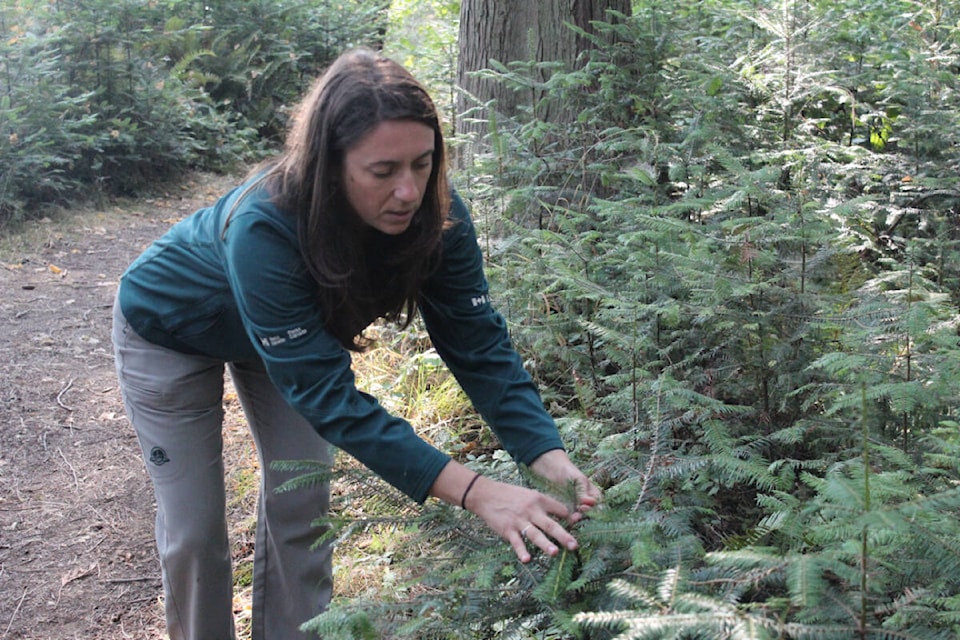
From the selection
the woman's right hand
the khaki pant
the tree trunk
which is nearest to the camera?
the woman's right hand

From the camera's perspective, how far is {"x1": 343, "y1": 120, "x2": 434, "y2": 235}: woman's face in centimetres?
235

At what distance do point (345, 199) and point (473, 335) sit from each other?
2.03 feet

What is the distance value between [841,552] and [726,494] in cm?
122

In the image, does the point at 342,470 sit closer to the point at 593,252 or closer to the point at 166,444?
the point at 166,444

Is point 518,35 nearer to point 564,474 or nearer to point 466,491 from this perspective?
point 564,474

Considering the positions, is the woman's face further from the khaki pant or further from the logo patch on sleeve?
the khaki pant

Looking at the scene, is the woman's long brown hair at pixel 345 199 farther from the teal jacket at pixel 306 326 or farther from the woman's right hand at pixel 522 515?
the woman's right hand at pixel 522 515

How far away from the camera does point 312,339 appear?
2.42 metres

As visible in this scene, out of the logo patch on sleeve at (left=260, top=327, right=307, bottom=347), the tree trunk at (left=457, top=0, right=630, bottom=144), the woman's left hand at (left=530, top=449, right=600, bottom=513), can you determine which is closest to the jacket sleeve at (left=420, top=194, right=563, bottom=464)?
the woman's left hand at (left=530, top=449, right=600, bottom=513)

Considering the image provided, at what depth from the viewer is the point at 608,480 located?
10.3ft

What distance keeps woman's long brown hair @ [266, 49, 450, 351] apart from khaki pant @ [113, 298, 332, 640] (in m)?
0.64

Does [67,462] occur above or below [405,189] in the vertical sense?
below

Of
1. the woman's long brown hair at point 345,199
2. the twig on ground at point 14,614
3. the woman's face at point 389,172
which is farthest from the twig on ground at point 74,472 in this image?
the woman's face at point 389,172

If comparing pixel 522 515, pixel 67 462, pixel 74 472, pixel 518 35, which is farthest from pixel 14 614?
pixel 518 35
